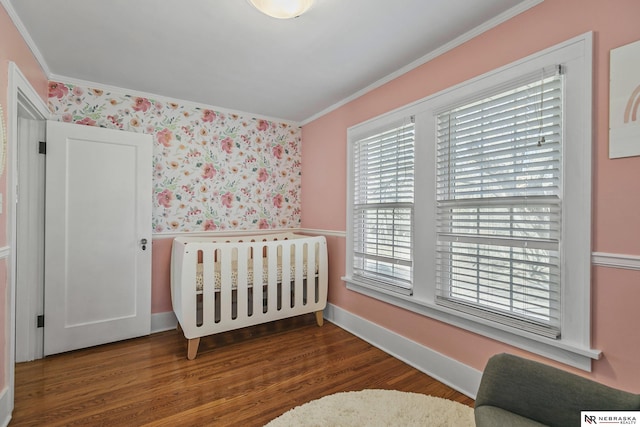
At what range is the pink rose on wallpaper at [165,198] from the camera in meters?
2.97

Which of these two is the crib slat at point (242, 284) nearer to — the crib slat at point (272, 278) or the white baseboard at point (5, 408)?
the crib slat at point (272, 278)

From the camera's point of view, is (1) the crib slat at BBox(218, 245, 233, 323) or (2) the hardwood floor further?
→ (1) the crib slat at BBox(218, 245, 233, 323)

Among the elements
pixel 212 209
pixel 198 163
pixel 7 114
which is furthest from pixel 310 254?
pixel 7 114

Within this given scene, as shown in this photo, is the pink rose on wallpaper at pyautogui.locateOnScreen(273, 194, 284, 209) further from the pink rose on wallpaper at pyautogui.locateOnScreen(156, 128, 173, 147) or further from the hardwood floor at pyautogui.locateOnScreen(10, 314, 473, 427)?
the hardwood floor at pyautogui.locateOnScreen(10, 314, 473, 427)

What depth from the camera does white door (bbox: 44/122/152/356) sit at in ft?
7.98

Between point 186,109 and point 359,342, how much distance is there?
284 cm

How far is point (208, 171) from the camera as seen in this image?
3213mm

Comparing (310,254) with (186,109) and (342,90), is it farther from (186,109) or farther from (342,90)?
(186,109)

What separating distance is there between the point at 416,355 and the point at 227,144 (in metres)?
2.74

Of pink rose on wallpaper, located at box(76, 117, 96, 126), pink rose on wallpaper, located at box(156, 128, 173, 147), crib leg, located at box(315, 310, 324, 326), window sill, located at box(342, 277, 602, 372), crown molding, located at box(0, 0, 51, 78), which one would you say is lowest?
crib leg, located at box(315, 310, 324, 326)

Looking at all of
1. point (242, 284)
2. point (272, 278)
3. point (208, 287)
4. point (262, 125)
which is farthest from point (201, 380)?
point (262, 125)

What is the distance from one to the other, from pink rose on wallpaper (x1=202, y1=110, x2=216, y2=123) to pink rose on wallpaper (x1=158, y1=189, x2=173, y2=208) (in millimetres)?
854

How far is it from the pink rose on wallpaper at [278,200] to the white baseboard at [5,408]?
2564mm

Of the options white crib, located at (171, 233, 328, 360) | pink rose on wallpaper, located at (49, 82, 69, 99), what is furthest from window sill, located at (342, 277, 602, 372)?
pink rose on wallpaper, located at (49, 82, 69, 99)
